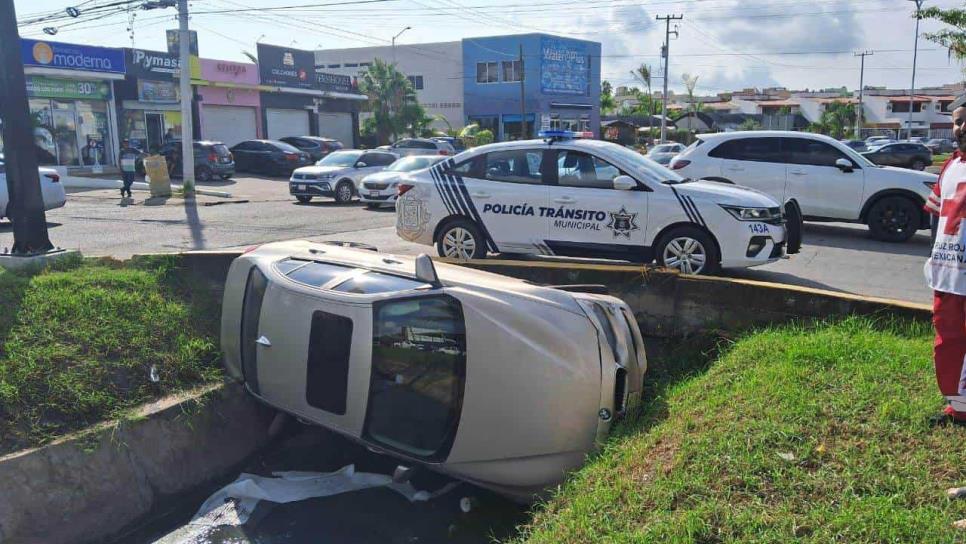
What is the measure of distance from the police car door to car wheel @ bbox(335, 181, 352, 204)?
11.8m

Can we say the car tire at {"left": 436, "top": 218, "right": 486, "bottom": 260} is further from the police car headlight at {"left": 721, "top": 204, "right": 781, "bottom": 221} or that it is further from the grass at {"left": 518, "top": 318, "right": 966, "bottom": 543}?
the grass at {"left": 518, "top": 318, "right": 966, "bottom": 543}

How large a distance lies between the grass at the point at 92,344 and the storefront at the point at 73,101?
23767 mm

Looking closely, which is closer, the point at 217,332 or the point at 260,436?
the point at 260,436

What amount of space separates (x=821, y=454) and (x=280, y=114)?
38319 millimetres

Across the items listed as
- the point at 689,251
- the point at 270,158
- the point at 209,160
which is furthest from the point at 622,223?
the point at 270,158

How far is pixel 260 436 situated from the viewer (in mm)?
6383

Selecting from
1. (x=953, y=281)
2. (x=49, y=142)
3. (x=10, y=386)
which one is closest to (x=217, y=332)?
(x=10, y=386)

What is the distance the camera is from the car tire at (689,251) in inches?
325

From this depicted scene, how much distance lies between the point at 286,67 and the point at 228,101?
413 cm

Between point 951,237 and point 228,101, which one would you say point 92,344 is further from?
point 228,101

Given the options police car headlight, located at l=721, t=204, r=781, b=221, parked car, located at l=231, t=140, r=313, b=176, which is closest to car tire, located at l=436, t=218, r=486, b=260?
police car headlight, located at l=721, t=204, r=781, b=221

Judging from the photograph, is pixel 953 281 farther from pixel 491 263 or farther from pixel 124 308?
pixel 124 308

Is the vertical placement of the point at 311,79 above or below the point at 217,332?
above

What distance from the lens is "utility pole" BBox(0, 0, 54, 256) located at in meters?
7.54
